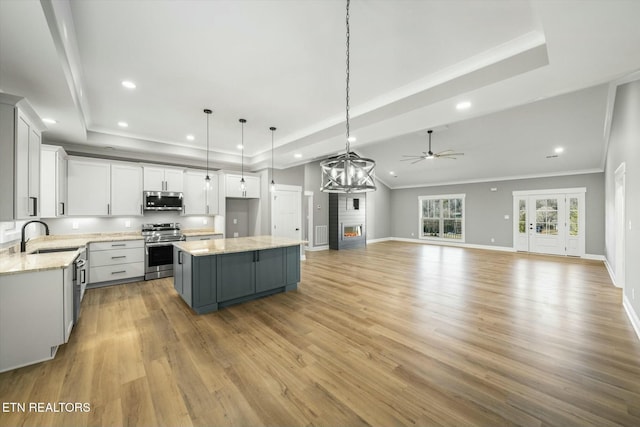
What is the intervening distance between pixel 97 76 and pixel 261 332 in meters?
3.52

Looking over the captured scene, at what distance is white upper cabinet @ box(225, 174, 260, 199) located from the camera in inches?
253

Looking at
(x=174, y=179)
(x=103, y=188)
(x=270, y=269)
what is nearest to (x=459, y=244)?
(x=270, y=269)

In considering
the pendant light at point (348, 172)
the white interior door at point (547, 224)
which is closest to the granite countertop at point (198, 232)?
the pendant light at point (348, 172)

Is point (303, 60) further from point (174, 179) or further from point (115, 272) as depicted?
point (115, 272)

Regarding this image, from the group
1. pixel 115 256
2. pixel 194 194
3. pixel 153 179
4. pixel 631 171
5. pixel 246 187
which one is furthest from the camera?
pixel 246 187

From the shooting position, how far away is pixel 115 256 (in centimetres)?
460

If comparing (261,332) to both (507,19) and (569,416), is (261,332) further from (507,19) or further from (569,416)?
(507,19)

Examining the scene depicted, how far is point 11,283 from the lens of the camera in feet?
7.19

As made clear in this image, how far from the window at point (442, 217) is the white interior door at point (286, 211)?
5943 mm

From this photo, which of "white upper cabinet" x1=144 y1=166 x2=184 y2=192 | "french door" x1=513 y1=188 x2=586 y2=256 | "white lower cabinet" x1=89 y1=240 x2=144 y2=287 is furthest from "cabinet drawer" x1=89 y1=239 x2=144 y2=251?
"french door" x1=513 y1=188 x2=586 y2=256

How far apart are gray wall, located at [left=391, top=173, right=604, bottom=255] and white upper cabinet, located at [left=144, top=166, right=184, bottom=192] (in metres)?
9.05

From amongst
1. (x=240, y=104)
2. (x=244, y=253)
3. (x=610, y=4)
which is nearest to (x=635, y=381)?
(x=610, y=4)

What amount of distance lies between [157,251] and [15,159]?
2903 mm

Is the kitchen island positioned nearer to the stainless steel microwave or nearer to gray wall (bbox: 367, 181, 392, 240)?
the stainless steel microwave
